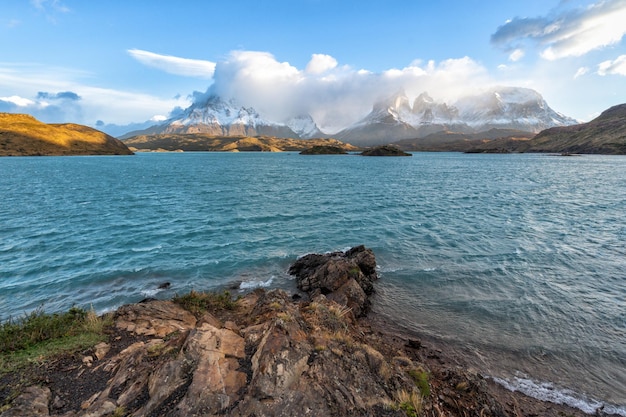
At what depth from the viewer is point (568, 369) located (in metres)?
14.9

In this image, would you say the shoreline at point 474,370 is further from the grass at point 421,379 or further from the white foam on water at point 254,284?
the white foam on water at point 254,284

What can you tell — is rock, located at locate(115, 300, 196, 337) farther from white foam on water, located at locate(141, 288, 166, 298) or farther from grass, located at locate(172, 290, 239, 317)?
white foam on water, located at locate(141, 288, 166, 298)

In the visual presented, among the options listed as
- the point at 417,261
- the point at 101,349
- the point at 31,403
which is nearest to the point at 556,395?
the point at 417,261

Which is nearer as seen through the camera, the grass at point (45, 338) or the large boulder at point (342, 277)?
the grass at point (45, 338)

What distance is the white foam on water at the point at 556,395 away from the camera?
12570mm

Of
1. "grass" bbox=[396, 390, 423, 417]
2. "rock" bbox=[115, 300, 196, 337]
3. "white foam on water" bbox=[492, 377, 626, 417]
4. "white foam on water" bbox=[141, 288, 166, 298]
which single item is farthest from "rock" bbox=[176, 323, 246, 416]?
"white foam on water" bbox=[141, 288, 166, 298]

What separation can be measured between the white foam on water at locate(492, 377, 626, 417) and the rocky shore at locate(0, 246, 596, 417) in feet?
1.74

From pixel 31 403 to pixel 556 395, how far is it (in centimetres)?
1943

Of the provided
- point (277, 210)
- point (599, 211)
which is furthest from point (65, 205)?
point (599, 211)

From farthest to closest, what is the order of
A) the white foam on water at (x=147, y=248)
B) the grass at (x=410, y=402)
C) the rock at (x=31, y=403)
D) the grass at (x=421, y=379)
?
1. the white foam on water at (x=147, y=248)
2. the grass at (x=421, y=379)
3. the grass at (x=410, y=402)
4. the rock at (x=31, y=403)

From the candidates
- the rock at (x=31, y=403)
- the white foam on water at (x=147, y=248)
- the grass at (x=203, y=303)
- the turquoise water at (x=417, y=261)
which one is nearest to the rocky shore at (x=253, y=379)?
the rock at (x=31, y=403)

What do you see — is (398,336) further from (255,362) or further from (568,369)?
(255,362)

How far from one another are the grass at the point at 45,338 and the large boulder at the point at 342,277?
13.1 m

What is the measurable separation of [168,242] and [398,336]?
88.1 ft
